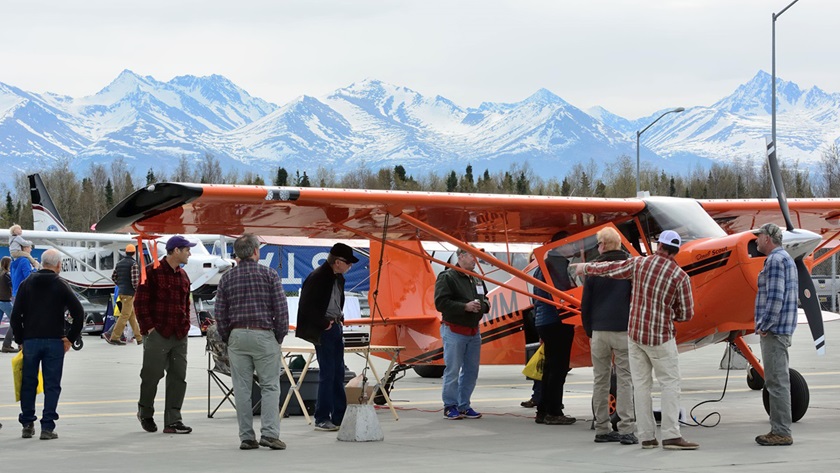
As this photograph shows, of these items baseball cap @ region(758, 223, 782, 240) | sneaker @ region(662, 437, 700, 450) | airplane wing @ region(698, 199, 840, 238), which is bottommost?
sneaker @ region(662, 437, 700, 450)

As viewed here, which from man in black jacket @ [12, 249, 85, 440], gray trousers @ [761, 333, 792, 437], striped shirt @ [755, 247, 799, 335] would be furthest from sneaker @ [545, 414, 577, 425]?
man in black jacket @ [12, 249, 85, 440]

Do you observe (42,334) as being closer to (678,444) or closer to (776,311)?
(678,444)

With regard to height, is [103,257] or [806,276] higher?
[103,257]

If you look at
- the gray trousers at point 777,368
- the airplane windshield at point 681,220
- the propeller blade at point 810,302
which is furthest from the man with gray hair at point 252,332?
the propeller blade at point 810,302

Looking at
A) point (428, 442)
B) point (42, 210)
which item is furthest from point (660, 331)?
point (42, 210)

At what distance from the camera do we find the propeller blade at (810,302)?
1038cm

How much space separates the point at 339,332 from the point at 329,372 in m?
0.38

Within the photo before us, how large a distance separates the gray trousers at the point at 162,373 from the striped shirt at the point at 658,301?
4.13 metres

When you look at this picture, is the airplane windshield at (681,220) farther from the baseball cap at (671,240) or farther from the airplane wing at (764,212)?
the baseball cap at (671,240)

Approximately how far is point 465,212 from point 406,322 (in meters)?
2.69

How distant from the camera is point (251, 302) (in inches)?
361

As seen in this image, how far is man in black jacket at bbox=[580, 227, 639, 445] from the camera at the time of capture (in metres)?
9.53

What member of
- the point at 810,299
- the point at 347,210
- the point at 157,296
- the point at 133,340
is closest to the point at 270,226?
the point at 347,210

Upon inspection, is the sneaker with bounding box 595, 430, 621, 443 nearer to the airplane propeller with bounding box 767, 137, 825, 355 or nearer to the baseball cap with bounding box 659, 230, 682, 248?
the baseball cap with bounding box 659, 230, 682, 248
